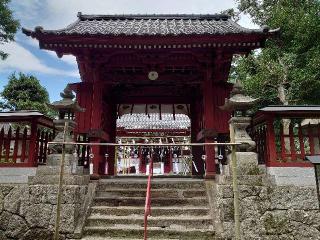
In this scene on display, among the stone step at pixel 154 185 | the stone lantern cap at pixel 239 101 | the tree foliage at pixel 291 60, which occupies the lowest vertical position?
the stone step at pixel 154 185

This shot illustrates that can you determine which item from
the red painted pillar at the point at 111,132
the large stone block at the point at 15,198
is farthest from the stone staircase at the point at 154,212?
the red painted pillar at the point at 111,132

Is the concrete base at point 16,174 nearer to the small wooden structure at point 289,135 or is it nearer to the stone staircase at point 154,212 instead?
the stone staircase at point 154,212

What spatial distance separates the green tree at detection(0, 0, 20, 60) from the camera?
18406mm

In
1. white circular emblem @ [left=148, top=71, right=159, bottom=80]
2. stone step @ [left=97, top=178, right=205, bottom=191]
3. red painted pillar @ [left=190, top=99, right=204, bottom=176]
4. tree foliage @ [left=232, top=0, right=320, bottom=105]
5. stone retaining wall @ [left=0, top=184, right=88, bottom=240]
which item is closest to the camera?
stone retaining wall @ [left=0, top=184, right=88, bottom=240]

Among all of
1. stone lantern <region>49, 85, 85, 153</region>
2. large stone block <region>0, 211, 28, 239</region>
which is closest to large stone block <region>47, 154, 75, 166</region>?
stone lantern <region>49, 85, 85, 153</region>

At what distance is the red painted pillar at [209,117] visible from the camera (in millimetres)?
9008

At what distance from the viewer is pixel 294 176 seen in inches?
284

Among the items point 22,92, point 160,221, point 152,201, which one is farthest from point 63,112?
point 22,92

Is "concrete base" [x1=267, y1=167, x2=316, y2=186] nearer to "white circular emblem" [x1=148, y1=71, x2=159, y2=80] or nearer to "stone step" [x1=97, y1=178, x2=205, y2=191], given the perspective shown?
"stone step" [x1=97, y1=178, x2=205, y2=191]

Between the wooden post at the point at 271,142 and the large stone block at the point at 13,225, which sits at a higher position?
the wooden post at the point at 271,142

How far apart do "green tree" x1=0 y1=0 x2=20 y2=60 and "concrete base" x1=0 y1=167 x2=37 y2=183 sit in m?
13.8

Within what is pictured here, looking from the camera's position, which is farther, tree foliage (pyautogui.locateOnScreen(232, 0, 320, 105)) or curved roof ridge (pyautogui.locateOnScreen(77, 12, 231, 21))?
tree foliage (pyautogui.locateOnScreen(232, 0, 320, 105))

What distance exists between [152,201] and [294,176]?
355cm

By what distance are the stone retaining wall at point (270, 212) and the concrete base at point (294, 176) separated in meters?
0.39
